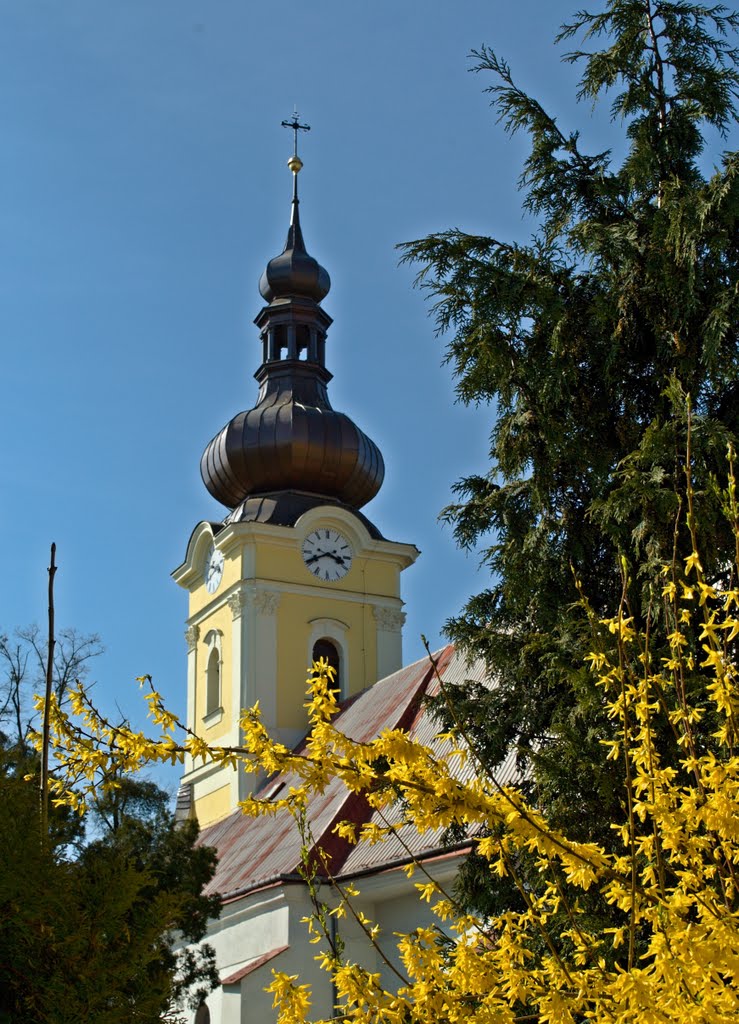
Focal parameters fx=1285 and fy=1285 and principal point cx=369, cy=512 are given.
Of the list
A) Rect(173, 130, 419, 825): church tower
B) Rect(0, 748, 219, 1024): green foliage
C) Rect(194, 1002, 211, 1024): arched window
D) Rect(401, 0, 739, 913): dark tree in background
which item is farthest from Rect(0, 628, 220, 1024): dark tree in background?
Rect(173, 130, 419, 825): church tower

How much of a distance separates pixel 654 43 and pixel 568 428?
11.1 feet

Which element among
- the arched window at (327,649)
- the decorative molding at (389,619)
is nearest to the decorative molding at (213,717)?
the arched window at (327,649)

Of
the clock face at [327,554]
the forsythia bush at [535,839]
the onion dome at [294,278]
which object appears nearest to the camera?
the forsythia bush at [535,839]

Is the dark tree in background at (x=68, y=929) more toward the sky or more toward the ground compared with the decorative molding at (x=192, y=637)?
more toward the ground

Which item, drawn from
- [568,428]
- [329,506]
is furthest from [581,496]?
[329,506]

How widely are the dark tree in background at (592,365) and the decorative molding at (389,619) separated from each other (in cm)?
1800

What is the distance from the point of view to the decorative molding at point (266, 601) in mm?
27297

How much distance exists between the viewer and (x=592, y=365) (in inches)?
396

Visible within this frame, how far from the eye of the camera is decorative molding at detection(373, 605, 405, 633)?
28.6 meters

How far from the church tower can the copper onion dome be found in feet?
0.10

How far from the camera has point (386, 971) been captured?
640 inches

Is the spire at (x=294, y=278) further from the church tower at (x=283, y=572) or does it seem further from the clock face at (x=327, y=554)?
the clock face at (x=327, y=554)

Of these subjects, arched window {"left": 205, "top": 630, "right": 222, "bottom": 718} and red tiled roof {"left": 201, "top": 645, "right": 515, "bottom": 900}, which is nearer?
red tiled roof {"left": 201, "top": 645, "right": 515, "bottom": 900}

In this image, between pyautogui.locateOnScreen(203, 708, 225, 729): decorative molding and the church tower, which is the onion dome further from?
pyautogui.locateOnScreen(203, 708, 225, 729): decorative molding
